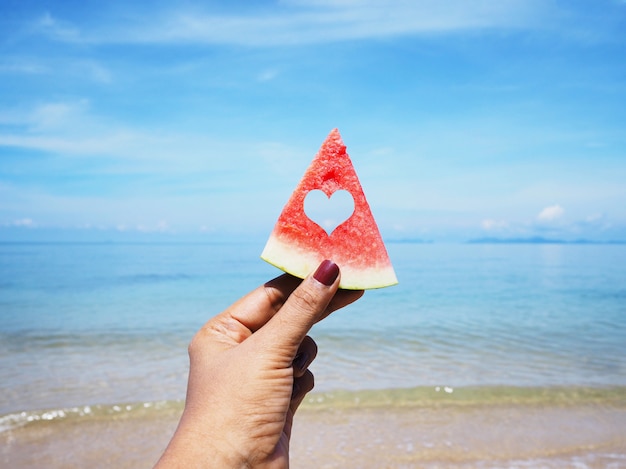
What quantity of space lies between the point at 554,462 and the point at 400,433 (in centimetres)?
155

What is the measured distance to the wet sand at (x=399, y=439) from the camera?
17.1 feet

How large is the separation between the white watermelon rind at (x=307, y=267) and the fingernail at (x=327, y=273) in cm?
9

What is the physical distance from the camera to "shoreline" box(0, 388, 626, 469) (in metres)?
5.22

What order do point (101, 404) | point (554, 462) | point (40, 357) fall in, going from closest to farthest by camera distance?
point (554, 462), point (101, 404), point (40, 357)

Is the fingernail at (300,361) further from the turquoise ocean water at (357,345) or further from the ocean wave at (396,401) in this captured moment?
the turquoise ocean water at (357,345)

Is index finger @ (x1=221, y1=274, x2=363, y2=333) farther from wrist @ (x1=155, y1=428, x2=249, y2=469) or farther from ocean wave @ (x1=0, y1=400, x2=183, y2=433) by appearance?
ocean wave @ (x1=0, y1=400, x2=183, y2=433)

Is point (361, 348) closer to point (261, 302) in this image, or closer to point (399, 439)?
point (399, 439)

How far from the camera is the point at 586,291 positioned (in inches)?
757

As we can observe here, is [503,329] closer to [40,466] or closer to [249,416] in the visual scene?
[40,466]

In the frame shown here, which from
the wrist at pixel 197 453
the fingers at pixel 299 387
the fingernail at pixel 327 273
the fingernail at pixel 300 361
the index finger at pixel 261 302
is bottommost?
the wrist at pixel 197 453

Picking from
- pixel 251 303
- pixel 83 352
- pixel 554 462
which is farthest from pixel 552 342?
pixel 251 303

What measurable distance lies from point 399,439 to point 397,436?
0.08m

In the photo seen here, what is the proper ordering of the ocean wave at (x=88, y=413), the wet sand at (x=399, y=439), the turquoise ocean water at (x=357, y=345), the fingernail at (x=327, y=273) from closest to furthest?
the fingernail at (x=327, y=273)
the wet sand at (x=399, y=439)
the ocean wave at (x=88, y=413)
the turquoise ocean water at (x=357, y=345)

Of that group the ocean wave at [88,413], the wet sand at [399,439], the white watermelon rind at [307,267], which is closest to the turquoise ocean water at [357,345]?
the ocean wave at [88,413]
